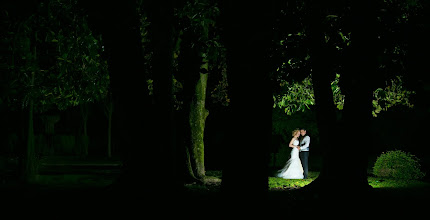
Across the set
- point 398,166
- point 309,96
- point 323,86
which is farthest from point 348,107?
point 309,96

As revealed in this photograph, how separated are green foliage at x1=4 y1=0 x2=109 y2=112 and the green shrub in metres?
11.6

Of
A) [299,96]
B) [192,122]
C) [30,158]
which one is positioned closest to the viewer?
[192,122]

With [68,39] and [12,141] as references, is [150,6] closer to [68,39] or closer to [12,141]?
[68,39]

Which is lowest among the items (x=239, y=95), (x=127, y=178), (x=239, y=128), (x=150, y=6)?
(x=127, y=178)

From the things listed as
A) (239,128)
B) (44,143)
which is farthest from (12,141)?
(239,128)

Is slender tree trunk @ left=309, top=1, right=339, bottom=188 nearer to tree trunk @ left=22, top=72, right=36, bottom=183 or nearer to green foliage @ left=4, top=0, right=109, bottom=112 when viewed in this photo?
green foliage @ left=4, top=0, right=109, bottom=112

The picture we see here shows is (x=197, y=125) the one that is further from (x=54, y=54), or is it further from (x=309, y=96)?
(x=309, y=96)

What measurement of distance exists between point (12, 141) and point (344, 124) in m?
38.3

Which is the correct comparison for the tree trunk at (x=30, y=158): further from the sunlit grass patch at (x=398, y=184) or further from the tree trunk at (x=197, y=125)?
the sunlit grass patch at (x=398, y=184)

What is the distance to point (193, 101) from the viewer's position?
16578 mm

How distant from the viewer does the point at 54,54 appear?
1669 cm

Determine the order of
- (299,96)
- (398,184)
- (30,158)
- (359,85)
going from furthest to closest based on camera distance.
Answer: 1. (299,96)
2. (30,158)
3. (398,184)
4. (359,85)

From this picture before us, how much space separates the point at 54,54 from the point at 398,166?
13.7 metres

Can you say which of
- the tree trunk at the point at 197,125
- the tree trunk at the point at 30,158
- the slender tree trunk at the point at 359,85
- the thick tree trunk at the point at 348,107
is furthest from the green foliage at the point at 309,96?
the tree trunk at the point at 30,158
